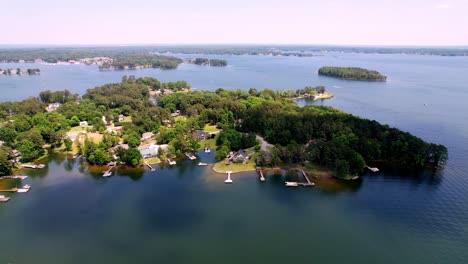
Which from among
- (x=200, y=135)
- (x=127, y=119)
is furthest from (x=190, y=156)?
(x=127, y=119)

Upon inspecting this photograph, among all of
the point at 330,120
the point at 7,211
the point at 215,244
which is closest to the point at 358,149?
the point at 330,120

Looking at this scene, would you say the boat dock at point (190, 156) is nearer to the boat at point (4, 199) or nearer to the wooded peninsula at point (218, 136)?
the wooded peninsula at point (218, 136)

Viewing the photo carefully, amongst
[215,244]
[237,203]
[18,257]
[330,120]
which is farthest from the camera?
[330,120]

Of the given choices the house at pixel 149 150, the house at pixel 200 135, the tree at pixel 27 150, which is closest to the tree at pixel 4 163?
the tree at pixel 27 150

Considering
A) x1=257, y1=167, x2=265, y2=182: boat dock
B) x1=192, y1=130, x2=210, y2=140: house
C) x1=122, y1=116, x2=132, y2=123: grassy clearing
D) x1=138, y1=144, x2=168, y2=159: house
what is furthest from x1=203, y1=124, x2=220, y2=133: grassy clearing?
x1=122, y1=116, x2=132, y2=123: grassy clearing

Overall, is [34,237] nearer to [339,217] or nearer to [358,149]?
[339,217]
